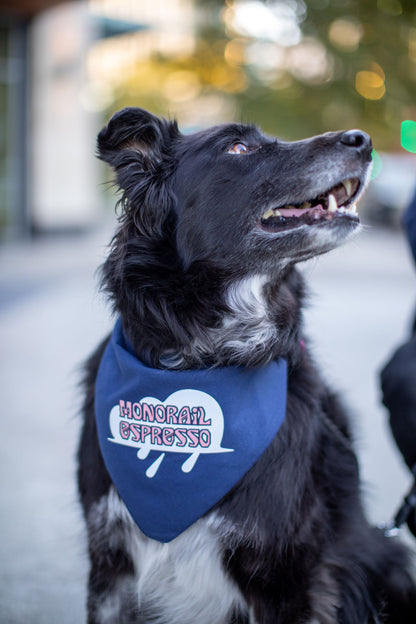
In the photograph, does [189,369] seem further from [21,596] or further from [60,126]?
[60,126]

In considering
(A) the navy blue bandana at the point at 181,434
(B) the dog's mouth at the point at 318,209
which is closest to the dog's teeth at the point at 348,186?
(B) the dog's mouth at the point at 318,209

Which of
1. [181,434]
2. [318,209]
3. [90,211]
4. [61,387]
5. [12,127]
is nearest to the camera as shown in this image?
[181,434]

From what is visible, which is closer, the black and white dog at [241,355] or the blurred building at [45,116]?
the black and white dog at [241,355]

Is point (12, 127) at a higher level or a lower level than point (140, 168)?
lower

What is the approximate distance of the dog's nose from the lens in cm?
222

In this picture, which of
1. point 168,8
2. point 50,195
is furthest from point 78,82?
point 168,8

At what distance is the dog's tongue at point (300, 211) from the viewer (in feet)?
7.47

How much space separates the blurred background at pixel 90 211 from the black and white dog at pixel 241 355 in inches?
12.9

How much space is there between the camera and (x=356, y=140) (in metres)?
2.23

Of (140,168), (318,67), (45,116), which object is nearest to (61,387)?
(140,168)

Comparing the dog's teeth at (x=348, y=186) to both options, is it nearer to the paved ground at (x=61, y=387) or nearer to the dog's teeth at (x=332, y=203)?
the dog's teeth at (x=332, y=203)

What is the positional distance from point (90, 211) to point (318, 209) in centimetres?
1533

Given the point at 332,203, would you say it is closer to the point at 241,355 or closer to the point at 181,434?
the point at 241,355

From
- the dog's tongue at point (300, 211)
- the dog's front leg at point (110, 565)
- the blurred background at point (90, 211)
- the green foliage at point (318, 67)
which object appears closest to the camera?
the dog's front leg at point (110, 565)
